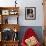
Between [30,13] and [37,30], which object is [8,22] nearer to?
[30,13]

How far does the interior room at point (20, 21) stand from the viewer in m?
5.64

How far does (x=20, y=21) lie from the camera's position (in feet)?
19.0

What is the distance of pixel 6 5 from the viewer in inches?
229

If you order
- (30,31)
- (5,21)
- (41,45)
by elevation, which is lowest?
(41,45)

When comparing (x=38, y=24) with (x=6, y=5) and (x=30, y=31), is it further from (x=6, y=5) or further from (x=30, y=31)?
(x=6, y=5)

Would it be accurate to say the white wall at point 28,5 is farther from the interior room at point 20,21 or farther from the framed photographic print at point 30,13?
the framed photographic print at point 30,13

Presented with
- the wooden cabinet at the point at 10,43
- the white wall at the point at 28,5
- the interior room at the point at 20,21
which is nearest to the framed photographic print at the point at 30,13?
the interior room at the point at 20,21

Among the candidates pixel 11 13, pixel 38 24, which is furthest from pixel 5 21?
pixel 38 24

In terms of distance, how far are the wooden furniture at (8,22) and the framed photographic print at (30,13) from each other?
1.14 feet

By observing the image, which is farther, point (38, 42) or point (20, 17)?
point (20, 17)

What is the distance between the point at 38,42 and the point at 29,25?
29.3 inches

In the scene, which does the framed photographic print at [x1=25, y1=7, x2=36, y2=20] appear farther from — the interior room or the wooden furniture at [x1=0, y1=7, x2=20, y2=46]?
the wooden furniture at [x1=0, y1=7, x2=20, y2=46]

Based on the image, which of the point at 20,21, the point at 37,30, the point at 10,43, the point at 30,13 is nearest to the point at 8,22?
the point at 20,21

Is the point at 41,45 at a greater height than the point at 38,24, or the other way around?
the point at 38,24
